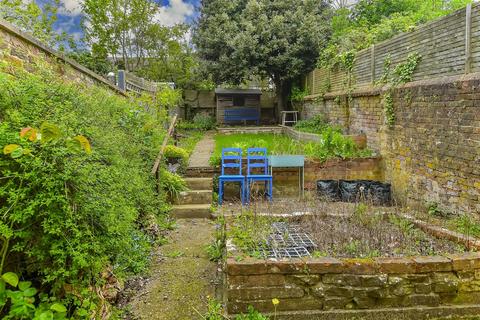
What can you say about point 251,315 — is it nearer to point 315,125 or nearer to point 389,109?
point 389,109

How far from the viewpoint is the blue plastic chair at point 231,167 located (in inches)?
267

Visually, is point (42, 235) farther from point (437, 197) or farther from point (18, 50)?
point (437, 197)

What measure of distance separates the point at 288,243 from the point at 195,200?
3.39 metres

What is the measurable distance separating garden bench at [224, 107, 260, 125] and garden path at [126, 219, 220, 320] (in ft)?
39.4

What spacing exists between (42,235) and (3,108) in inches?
40.1

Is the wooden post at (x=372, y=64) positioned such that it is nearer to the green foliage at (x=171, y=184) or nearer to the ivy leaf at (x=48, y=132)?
the green foliage at (x=171, y=184)

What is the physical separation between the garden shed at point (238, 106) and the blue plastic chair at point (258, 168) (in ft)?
30.1

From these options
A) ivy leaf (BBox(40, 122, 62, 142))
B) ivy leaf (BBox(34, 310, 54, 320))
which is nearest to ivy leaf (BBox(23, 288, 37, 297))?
ivy leaf (BBox(34, 310, 54, 320))

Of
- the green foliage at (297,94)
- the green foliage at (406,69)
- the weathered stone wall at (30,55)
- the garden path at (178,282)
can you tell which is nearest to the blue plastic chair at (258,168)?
the garden path at (178,282)

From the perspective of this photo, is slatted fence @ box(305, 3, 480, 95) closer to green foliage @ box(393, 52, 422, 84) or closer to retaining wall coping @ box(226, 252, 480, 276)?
green foliage @ box(393, 52, 422, 84)

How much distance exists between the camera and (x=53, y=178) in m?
2.02

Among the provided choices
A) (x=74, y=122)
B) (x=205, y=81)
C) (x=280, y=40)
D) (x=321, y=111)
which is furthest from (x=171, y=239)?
(x=205, y=81)

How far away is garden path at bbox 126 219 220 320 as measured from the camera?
2967mm

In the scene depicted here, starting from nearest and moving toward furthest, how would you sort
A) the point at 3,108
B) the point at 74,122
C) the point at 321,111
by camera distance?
the point at 3,108 → the point at 74,122 → the point at 321,111
